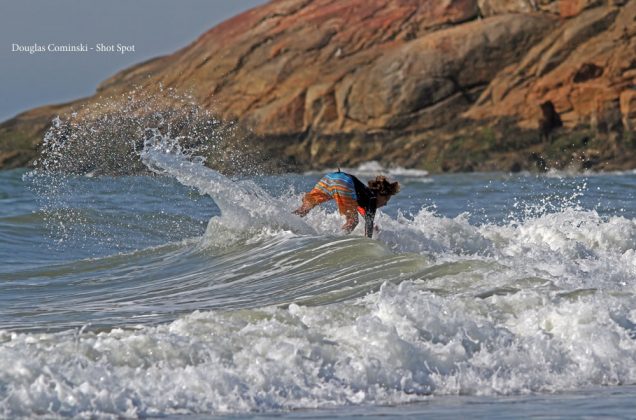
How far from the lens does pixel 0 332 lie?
8.58m

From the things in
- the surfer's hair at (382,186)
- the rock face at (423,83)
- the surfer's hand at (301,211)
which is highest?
the rock face at (423,83)

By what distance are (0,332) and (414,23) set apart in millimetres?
40134

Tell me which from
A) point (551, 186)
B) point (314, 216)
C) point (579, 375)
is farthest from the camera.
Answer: point (551, 186)

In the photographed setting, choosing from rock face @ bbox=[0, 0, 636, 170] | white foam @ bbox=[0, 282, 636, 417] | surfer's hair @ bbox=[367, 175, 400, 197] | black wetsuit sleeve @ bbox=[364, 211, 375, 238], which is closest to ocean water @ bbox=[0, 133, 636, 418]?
white foam @ bbox=[0, 282, 636, 417]

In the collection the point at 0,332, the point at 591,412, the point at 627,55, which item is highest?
the point at 627,55

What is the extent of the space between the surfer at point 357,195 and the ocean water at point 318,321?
263 millimetres

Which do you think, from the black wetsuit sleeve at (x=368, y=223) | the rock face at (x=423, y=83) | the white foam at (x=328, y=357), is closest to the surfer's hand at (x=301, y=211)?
the black wetsuit sleeve at (x=368, y=223)

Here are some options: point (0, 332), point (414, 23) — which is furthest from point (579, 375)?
point (414, 23)

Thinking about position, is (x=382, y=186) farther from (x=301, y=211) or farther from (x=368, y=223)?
(x=301, y=211)

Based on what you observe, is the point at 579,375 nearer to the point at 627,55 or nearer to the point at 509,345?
the point at 509,345

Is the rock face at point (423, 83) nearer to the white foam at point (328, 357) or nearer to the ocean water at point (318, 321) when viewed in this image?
the ocean water at point (318, 321)

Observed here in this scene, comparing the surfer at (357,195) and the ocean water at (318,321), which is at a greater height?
the surfer at (357,195)

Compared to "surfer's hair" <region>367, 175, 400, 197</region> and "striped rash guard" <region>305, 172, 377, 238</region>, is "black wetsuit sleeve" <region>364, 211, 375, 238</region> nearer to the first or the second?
"striped rash guard" <region>305, 172, 377, 238</region>

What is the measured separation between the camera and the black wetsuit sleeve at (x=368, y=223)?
43.4 ft
